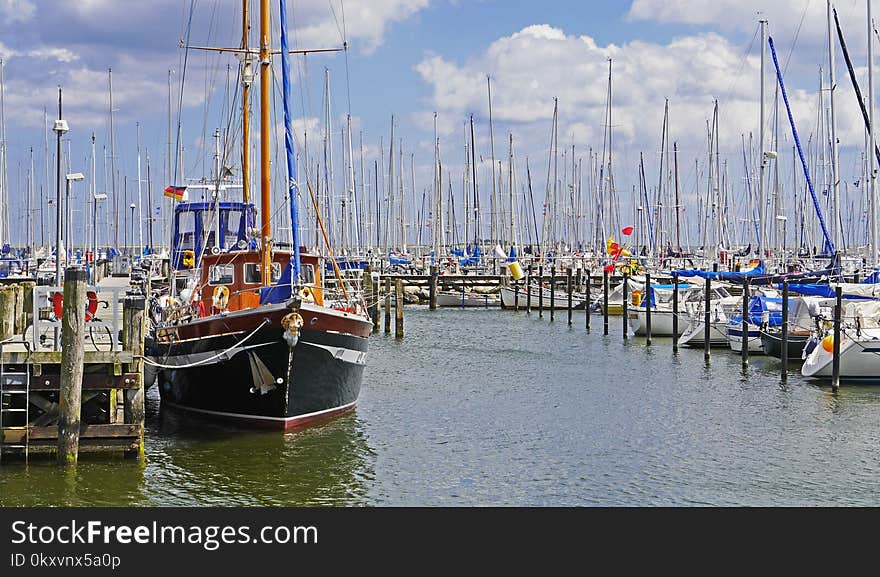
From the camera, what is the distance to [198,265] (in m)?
25.5

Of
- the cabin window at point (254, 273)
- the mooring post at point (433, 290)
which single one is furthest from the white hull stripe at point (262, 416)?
the mooring post at point (433, 290)

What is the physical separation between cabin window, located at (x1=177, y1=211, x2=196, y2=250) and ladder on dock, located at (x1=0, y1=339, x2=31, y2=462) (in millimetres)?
10886

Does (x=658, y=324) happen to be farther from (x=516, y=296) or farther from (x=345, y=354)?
(x=345, y=354)

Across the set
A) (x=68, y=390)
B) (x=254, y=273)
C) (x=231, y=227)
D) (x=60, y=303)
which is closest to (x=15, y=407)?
(x=68, y=390)

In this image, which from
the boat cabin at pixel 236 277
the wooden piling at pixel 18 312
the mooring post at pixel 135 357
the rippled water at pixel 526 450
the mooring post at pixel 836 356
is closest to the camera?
the rippled water at pixel 526 450

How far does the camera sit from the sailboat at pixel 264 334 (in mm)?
22016

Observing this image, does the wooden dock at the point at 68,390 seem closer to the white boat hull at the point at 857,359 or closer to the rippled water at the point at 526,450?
Answer: the rippled water at the point at 526,450

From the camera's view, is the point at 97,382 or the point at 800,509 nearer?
the point at 800,509

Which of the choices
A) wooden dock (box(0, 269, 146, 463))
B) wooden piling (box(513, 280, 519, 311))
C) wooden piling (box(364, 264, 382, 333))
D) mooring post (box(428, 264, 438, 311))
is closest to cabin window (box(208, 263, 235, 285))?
wooden dock (box(0, 269, 146, 463))

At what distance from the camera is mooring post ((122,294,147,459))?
19.2 m

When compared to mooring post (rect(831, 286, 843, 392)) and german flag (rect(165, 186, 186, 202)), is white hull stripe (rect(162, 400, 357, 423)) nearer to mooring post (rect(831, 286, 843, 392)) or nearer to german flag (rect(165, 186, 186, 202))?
german flag (rect(165, 186, 186, 202))

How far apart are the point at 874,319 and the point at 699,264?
43.0 metres

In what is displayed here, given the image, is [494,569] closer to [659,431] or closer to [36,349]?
[36,349]

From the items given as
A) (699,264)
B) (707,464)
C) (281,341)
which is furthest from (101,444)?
(699,264)
